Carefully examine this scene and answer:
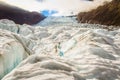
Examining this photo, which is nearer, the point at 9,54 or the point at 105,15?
the point at 9,54

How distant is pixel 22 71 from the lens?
3.79 meters

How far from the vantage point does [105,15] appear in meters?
37.4

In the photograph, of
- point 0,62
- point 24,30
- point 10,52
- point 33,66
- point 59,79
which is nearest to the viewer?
point 59,79

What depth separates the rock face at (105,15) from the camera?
35375 mm

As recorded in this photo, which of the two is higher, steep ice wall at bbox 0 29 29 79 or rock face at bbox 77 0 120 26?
steep ice wall at bbox 0 29 29 79

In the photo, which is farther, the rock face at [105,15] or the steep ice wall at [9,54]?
the rock face at [105,15]

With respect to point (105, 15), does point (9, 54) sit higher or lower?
higher

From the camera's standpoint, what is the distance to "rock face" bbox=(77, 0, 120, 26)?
116 ft

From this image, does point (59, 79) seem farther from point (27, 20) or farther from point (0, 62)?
point (27, 20)

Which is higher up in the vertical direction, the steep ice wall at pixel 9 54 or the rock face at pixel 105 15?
the steep ice wall at pixel 9 54

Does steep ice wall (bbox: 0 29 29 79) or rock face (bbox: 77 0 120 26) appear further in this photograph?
rock face (bbox: 77 0 120 26)

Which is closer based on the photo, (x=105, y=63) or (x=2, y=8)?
(x=105, y=63)

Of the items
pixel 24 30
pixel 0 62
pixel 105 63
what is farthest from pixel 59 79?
pixel 24 30

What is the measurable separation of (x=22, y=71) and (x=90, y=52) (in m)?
2.41
